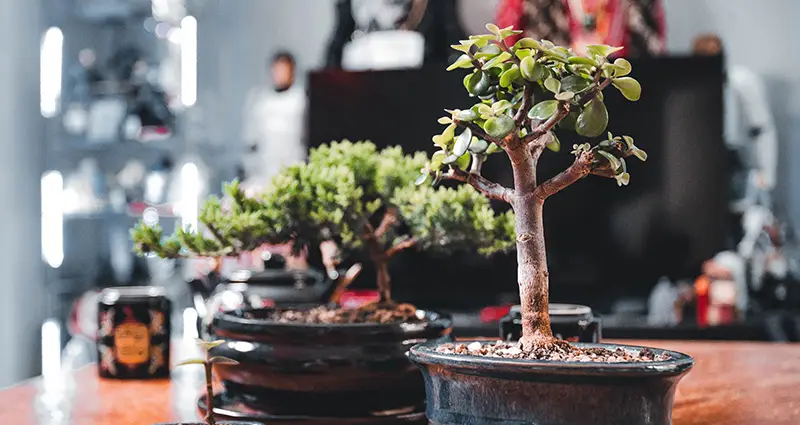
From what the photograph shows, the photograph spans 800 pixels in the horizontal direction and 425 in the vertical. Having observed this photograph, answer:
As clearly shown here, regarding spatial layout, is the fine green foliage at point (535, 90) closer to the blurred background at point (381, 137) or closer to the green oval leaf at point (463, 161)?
the green oval leaf at point (463, 161)

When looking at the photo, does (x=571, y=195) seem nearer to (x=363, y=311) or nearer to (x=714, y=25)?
(x=714, y=25)

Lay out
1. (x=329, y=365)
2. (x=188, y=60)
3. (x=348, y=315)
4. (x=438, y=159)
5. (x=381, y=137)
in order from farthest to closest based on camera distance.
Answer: (x=188, y=60), (x=381, y=137), (x=348, y=315), (x=329, y=365), (x=438, y=159)

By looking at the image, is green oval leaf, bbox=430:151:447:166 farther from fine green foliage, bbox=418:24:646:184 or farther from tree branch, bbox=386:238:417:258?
tree branch, bbox=386:238:417:258

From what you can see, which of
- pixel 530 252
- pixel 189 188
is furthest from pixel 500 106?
pixel 189 188

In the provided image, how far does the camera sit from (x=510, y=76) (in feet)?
2.39

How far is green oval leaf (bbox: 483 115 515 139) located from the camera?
27.6 inches

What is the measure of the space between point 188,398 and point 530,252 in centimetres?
59

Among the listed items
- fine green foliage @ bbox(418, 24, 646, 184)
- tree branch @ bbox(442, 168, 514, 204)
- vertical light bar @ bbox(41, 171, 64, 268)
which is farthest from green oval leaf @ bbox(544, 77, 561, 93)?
vertical light bar @ bbox(41, 171, 64, 268)

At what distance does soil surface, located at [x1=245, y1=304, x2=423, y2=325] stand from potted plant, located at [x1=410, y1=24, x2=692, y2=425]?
215 mm

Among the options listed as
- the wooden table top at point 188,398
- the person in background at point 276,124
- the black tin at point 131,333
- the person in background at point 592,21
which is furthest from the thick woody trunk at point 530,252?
the person in background at point 276,124

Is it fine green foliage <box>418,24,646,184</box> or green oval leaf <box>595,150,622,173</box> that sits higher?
fine green foliage <box>418,24,646,184</box>

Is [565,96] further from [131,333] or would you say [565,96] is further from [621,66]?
[131,333]

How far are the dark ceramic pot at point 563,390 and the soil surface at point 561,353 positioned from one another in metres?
0.02

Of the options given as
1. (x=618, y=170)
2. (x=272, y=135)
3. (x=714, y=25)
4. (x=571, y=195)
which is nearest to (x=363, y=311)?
(x=618, y=170)
